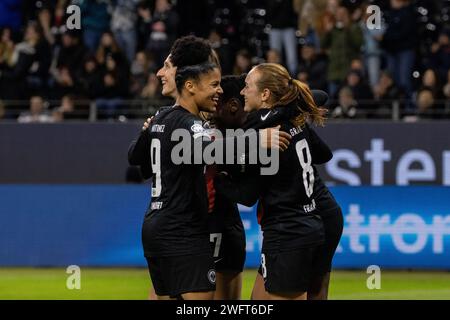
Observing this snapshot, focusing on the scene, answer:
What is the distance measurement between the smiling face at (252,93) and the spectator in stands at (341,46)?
957 centimetres

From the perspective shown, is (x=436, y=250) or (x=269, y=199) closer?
(x=269, y=199)

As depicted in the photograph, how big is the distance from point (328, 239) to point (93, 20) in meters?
11.2

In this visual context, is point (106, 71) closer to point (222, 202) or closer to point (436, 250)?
point (436, 250)

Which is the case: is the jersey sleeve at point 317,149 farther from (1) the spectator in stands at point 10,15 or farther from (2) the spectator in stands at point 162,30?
(1) the spectator in stands at point 10,15

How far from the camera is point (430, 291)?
460 inches

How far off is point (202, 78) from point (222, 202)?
3.41 ft

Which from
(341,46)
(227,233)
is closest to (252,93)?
(227,233)

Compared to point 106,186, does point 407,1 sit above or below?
above

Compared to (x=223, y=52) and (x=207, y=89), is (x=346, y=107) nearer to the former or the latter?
(x=223, y=52)

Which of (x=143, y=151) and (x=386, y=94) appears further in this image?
(x=386, y=94)

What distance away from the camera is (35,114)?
53.6 feet

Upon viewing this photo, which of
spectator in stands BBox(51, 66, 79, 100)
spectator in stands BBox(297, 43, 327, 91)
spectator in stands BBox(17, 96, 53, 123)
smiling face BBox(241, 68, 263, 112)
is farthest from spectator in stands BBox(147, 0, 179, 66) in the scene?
smiling face BBox(241, 68, 263, 112)

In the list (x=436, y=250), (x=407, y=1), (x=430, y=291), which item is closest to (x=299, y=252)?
(x=430, y=291)

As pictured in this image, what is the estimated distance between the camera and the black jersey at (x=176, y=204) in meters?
6.31
